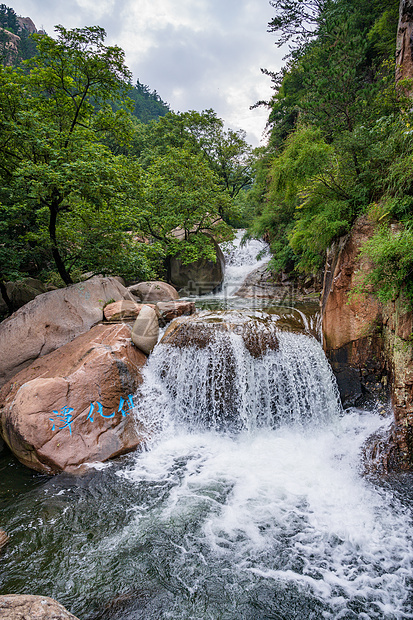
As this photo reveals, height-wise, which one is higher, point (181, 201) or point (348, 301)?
point (181, 201)

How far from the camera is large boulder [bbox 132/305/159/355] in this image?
20.2 ft

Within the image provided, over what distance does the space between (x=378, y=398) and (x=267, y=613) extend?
3642 mm

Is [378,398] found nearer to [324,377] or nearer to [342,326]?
[324,377]

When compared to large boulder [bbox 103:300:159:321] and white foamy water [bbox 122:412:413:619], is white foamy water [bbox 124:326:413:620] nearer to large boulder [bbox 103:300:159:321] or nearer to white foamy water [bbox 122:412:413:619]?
white foamy water [bbox 122:412:413:619]

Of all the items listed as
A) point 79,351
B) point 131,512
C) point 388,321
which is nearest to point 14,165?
point 79,351

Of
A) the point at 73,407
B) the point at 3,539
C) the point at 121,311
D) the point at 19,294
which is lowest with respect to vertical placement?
the point at 3,539

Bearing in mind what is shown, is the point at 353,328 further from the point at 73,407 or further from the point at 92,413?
the point at 73,407

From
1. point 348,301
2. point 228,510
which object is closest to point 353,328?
point 348,301

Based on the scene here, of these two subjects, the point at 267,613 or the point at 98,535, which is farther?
the point at 98,535

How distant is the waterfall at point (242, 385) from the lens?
219 inches

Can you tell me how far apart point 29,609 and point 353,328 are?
5371 mm

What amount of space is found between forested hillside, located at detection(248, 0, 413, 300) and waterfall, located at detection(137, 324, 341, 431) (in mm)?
2139

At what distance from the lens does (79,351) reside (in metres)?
5.62

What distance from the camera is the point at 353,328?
535cm
